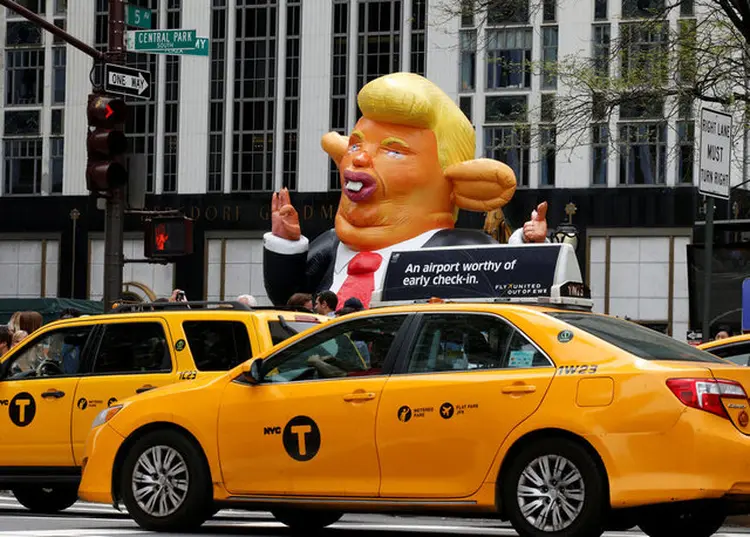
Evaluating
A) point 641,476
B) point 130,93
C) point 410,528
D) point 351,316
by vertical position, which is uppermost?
point 130,93

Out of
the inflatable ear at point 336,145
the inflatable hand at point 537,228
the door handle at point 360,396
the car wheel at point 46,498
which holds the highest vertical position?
the inflatable ear at point 336,145

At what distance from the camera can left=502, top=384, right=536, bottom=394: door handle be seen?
989cm

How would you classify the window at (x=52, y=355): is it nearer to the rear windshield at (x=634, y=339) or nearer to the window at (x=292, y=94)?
the rear windshield at (x=634, y=339)

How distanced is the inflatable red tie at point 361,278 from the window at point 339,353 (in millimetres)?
9657

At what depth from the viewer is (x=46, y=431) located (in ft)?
45.0

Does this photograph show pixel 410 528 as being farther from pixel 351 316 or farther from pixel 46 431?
pixel 46 431

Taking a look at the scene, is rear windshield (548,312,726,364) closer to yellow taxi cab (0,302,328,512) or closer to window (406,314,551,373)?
window (406,314,551,373)

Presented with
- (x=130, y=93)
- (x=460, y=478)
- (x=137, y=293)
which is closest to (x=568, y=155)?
(x=137, y=293)

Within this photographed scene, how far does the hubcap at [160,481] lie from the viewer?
36.8ft

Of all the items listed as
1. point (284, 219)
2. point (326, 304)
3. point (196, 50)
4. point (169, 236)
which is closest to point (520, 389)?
point (326, 304)

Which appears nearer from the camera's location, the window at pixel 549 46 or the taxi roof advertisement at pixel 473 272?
the taxi roof advertisement at pixel 473 272

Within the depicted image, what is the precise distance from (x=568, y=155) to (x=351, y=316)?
39856 millimetres

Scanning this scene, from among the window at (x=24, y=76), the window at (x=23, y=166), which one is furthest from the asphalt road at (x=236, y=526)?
the window at (x=24, y=76)

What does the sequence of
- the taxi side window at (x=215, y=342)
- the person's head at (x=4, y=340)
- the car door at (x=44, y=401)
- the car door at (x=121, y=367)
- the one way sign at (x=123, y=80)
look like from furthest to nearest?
1. the one way sign at (x=123, y=80)
2. the person's head at (x=4, y=340)
3. the car door at (x=44, y=401)
4. the car door at (x=121, y=367)
5. the taxi side window at (x=215, y=342)
